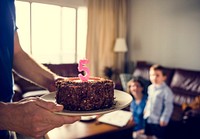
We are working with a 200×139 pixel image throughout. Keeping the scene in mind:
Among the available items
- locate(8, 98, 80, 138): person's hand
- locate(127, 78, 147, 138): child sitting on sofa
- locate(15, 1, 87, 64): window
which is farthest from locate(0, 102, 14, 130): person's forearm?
locate(15, 1, 87, 64): window

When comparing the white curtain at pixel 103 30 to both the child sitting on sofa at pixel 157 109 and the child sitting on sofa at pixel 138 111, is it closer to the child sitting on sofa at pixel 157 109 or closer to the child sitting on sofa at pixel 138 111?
the child sitting on sofa at pixel 138 111

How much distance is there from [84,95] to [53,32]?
13.2ft

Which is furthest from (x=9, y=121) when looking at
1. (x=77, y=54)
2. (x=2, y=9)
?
(x=77, y=54)

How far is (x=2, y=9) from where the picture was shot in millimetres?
812

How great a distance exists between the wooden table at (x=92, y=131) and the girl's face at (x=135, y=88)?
2.07ft

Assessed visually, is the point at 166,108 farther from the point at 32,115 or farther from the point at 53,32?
the point at 53,32

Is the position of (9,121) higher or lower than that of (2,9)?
lower

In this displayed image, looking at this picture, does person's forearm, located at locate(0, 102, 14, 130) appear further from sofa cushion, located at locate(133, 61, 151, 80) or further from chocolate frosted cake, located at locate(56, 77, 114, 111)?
sofa cushion, located at locate(133, 61, 151, 80)

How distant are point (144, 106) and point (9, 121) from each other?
2.19 meters

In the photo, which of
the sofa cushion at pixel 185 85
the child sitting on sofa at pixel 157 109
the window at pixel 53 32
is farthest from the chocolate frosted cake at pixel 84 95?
the window at pixel 53 32

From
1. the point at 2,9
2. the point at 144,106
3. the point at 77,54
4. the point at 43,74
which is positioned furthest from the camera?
the point at 77,54

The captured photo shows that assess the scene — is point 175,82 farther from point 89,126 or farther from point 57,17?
point 57,17

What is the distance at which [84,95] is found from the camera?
0.84m

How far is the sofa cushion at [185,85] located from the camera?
11.3 feet
